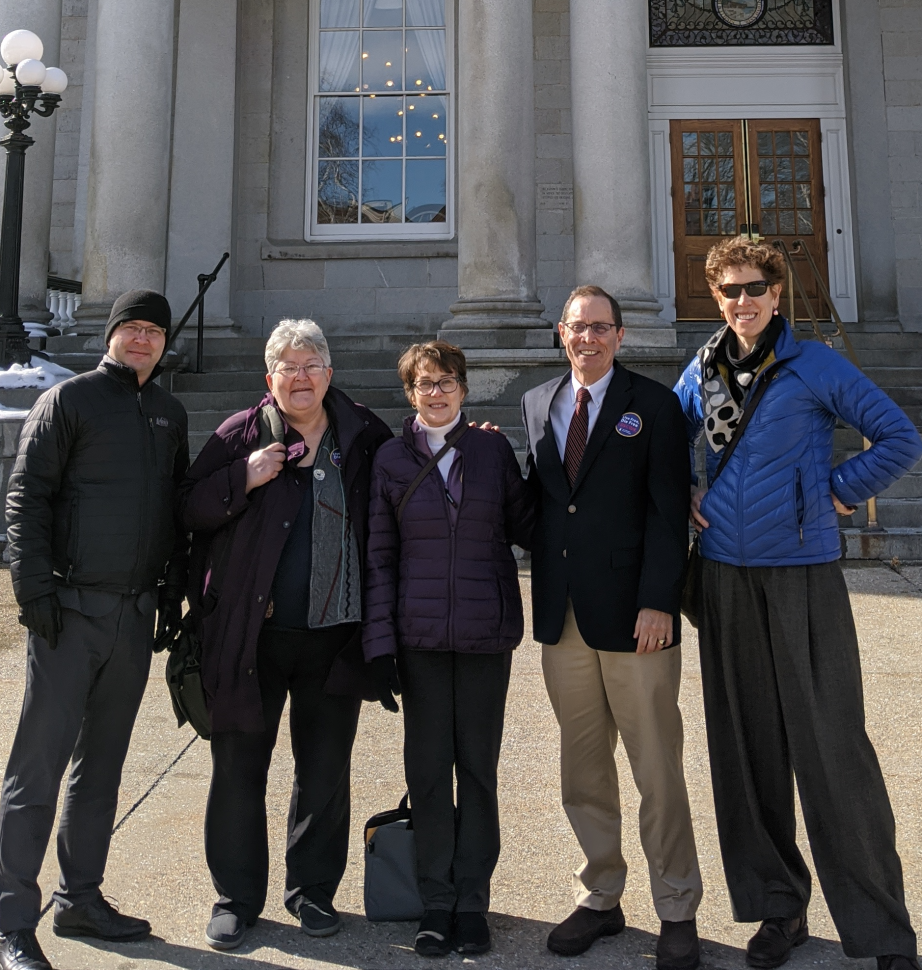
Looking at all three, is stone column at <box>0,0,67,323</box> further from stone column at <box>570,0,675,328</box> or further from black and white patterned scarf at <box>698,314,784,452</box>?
→ black and white patterned scarf at <box>698,314,784,452</box>

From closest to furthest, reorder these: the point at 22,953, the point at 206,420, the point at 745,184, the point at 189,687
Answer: the point at 22,953
the point at 189,687
the point at 206,420
the point at 745,184

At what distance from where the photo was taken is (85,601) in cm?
304

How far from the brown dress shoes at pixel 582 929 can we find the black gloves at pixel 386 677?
79 cm

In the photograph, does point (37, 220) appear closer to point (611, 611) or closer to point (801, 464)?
point (611, 611)

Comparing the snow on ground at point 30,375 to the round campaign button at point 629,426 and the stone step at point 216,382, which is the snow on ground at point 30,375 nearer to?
the stone step at point 216,382

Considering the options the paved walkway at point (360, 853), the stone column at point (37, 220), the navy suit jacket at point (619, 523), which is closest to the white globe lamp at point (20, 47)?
the stone column at point (37, 220)

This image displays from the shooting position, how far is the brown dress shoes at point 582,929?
289 centimetres

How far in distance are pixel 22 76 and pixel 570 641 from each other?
9.45 m

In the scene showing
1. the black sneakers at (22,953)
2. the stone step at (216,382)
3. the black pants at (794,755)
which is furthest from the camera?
the stone step at (216,382)

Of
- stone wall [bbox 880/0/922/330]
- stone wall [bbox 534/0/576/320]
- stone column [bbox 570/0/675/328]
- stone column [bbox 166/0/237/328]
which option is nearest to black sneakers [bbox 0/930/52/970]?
stone column [bbox 570/0/675/328]

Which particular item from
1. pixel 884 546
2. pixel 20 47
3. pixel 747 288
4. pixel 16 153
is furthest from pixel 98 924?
pixel 20 47

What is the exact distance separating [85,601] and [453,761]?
1205mm

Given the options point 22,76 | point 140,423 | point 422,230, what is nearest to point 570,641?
point 140,423

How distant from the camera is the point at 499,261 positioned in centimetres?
1000
